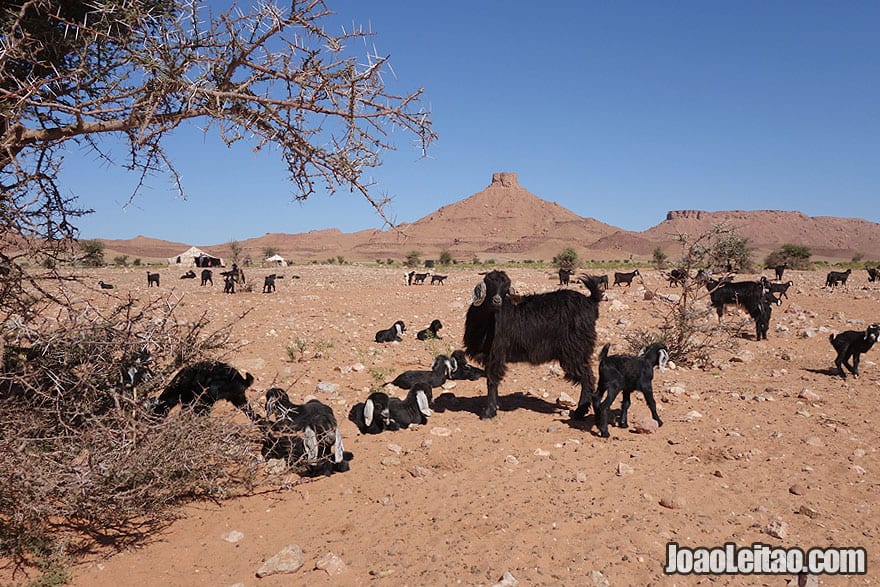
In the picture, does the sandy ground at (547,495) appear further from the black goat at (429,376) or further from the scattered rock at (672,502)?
the black goat at (429,376)

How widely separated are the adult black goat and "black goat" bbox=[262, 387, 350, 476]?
2206 mm

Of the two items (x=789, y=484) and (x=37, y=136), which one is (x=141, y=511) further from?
(x=789, y=484)

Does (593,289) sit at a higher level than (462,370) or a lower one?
higher

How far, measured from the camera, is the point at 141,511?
163 inches

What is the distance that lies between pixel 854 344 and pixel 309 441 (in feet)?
27.9

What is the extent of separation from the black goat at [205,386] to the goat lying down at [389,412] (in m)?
1.39

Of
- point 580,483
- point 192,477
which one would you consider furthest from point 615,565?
point 192,477

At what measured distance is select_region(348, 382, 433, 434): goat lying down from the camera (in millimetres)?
6203

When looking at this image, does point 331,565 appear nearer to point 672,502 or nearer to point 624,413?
point 672,502

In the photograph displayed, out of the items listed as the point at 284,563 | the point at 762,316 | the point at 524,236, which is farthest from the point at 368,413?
the point at 524,236

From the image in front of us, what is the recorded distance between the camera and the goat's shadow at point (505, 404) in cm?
696

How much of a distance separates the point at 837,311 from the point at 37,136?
19.4 meters

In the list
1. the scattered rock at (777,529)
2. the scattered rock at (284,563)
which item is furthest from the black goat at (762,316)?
the scattered rock at (284,563)

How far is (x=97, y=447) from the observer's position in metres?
4.09
